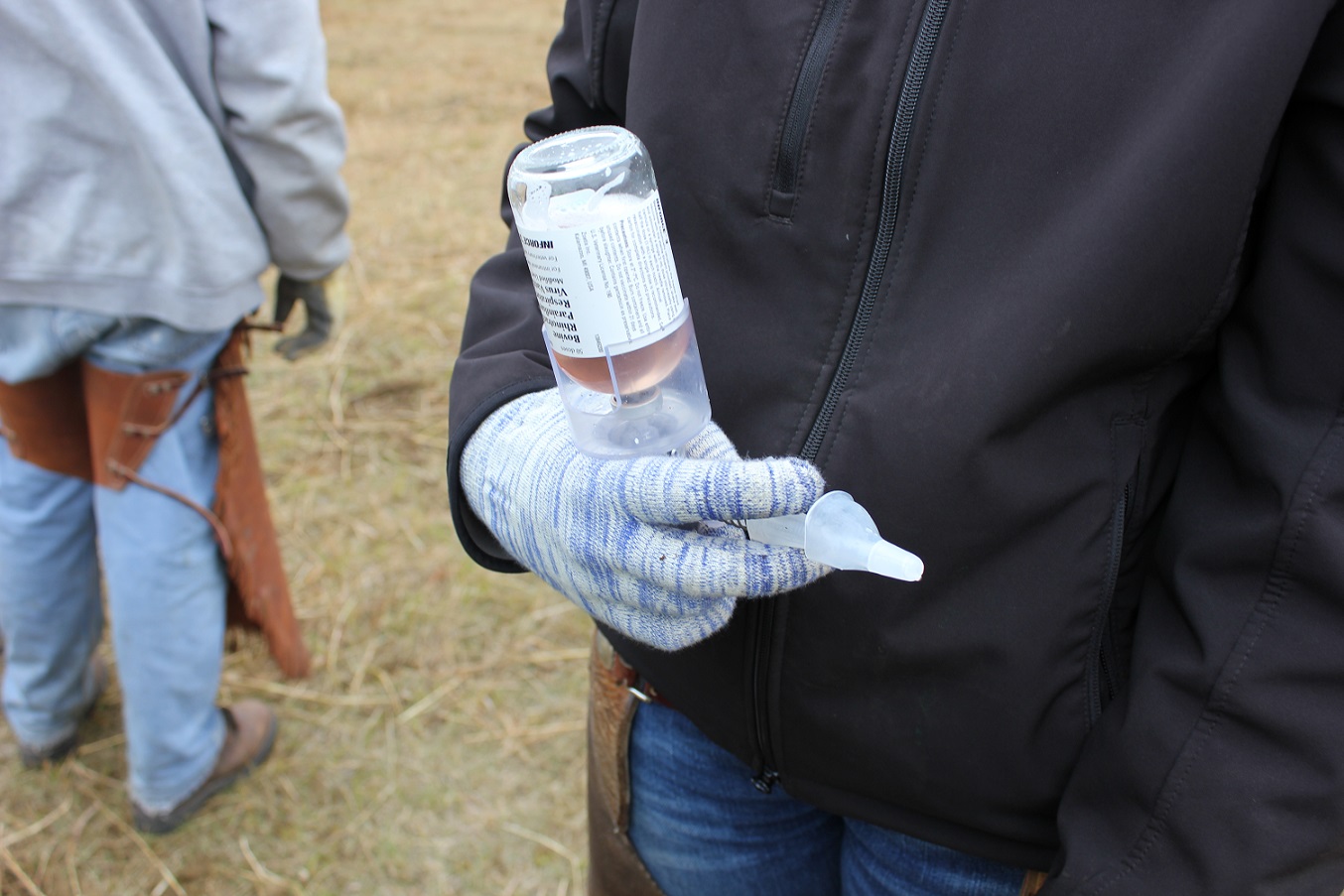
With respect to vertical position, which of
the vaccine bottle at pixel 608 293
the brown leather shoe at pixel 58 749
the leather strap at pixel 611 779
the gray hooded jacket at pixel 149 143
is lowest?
the brown leather shoe at pixel 58 749

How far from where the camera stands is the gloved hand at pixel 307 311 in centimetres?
255

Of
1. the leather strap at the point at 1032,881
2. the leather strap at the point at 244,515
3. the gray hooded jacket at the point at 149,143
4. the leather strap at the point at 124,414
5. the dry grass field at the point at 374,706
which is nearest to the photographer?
the leather strap at the point at 1032,881

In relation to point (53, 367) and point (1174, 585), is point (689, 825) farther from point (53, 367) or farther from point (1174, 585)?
point (53, 367)

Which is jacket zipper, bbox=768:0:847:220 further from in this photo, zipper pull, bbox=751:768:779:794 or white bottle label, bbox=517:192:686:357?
zipper pull, bbox=751:768:779:794

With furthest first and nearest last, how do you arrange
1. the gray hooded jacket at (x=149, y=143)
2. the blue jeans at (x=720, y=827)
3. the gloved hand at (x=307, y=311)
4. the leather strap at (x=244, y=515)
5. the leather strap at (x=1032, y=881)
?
the gloved hand at (x=307, y=311), the leather strap at (x=244, y=515), the gray hooded jacket at (x=149, y=143), the blue jeans at (x=720, y=827), the leather strap at (x=1032, y=881)

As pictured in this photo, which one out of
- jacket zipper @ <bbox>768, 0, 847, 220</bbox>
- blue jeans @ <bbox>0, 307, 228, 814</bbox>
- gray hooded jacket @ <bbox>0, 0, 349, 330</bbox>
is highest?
jacket zipper @ <bbox>768, 0, 847, 220</bbox>

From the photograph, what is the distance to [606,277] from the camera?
88cm

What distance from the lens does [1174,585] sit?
34.8 inches

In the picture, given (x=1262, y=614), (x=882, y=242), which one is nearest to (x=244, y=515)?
(x=882, y=242)

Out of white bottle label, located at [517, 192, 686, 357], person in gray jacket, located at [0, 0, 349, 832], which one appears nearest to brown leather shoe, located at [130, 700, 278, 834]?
person in gray jacket, located at [0, 0, 349, 832]

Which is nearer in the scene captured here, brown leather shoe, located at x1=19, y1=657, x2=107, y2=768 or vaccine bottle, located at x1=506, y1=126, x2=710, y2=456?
vaccine bottle, located at x1=506, y1=126, x2=710, y2=456

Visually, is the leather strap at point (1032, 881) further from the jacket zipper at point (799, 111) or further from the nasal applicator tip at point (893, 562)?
the jacket zipper at point (799, 111)

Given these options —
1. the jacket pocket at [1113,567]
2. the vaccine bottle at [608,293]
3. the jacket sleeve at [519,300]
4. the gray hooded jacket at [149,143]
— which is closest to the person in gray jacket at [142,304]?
the gray hooded jacket at [149,143]

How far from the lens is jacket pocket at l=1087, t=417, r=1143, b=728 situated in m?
0.91
